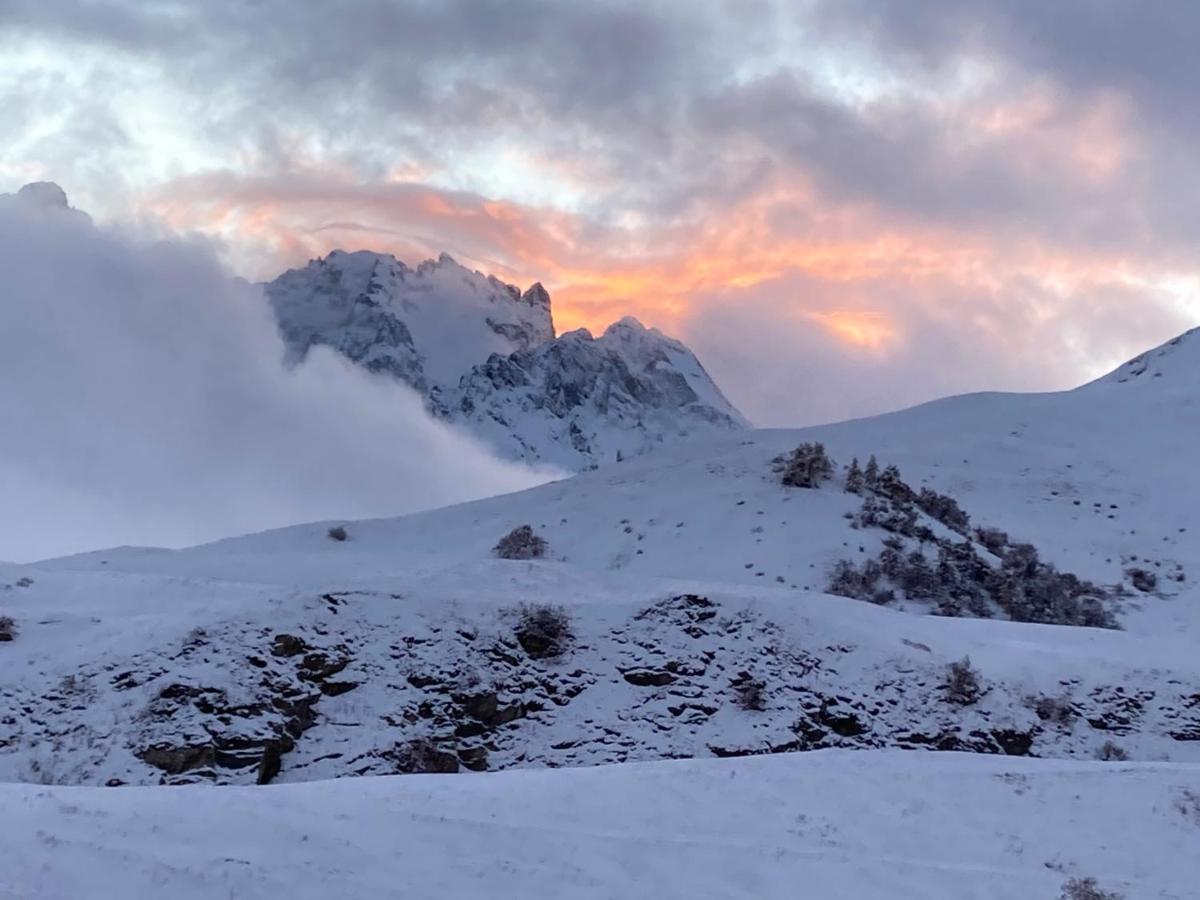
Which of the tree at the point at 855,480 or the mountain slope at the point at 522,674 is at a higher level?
the tree at the point at 855,480

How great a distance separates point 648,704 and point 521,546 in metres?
21.7

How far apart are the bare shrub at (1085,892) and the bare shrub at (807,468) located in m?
36.0

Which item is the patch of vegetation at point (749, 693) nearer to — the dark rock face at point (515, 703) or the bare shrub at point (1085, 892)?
the dark rock face at point (515, 703)

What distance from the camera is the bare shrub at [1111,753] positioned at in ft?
87.2

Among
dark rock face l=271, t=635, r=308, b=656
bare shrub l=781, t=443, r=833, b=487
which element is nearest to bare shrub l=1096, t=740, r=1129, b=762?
dark rock face l=271, t=635, r=308, b=656

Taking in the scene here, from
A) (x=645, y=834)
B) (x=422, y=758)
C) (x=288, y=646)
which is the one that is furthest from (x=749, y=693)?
(x=645, y=834)

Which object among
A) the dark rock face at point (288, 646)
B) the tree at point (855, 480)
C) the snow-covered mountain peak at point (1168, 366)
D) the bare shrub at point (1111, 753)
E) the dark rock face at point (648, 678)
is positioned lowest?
the bare shrub at point (1111, 753)

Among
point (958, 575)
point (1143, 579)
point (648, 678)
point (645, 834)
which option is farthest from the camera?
point (1143, 579)

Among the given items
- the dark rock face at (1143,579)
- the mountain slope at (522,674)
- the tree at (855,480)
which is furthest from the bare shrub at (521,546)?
the dark rock face at (1143,579)

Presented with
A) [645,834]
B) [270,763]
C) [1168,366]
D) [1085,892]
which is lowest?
[1085,892]

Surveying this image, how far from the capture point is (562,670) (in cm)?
2947

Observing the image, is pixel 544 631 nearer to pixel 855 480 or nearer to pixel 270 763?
pixel 270 763

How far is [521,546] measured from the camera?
49.4m

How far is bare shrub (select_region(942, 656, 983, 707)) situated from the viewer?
2788cm
